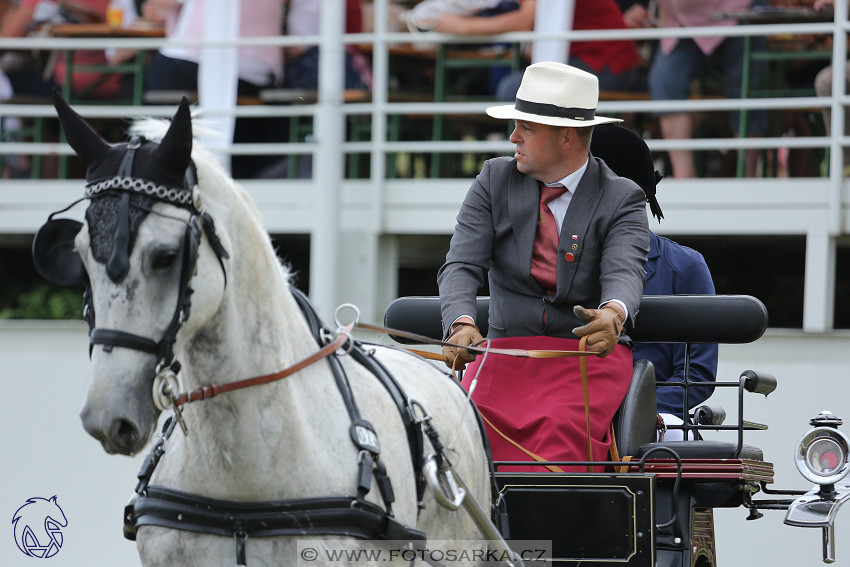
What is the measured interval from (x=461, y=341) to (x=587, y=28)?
5.32 meters

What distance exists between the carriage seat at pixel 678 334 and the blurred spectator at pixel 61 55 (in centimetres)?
646

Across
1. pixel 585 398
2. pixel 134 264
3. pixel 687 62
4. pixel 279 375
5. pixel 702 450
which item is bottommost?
pixel 702 450

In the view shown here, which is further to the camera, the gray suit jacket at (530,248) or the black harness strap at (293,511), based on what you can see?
the gray suit jacket at (530,248)

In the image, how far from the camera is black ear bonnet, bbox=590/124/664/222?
473cm

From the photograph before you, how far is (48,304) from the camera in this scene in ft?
31.2

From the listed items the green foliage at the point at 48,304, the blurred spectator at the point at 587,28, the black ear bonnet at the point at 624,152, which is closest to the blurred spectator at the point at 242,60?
the blurred spectator at the point at 587,28

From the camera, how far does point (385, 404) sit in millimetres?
3037

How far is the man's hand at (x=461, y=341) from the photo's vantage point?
354 centimetres

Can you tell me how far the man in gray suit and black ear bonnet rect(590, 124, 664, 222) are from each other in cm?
95

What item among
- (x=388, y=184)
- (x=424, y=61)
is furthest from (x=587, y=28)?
(x=388, y=184)

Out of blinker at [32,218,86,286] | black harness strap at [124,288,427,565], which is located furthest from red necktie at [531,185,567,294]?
blinker at [32,218,86,286]

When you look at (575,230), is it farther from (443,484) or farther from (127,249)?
(127,249)

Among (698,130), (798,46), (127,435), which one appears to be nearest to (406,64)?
(698,130)

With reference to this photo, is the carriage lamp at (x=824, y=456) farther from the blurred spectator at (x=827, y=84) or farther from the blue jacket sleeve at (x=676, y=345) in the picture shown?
the blurred spectator at (x=827, y=84)
